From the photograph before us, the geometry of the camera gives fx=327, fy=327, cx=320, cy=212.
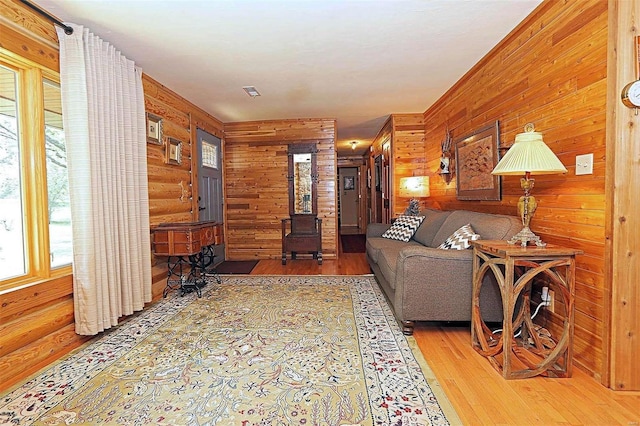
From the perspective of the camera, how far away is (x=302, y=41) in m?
2.66

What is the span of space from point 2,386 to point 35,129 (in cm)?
159

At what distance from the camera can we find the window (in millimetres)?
2080

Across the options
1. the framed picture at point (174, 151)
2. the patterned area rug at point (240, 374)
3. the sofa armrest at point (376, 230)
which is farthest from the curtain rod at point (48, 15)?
the sofa armrest at point (376, 230)

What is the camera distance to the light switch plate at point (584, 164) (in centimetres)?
188

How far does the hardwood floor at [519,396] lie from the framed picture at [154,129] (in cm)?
322

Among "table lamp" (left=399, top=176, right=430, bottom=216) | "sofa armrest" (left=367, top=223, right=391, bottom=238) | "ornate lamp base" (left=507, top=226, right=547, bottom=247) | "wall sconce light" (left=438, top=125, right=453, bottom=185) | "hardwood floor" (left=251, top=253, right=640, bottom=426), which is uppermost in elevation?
"wall sconce light" (left=438, top=125, right=453, bottom=185)

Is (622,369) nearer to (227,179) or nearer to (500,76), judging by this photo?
(500,76)

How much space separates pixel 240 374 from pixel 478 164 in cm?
284

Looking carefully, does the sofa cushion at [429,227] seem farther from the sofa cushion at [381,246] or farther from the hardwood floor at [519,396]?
Result: the hardwood floor at [519,396]

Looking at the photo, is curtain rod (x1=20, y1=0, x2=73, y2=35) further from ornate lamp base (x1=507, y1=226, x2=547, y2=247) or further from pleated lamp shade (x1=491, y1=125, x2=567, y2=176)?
ornate lamp base (x1=507, y1=226, x2=547, y2=247)

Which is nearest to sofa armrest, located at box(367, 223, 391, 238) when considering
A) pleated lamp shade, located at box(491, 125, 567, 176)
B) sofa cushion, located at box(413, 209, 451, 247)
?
sofa cushion, located at box(413, 209, 451, 247)

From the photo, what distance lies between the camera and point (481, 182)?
322 centimetres

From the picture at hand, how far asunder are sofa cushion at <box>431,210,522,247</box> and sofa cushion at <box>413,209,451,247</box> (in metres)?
0.19

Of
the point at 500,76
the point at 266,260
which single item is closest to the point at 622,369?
the point at 500,76
